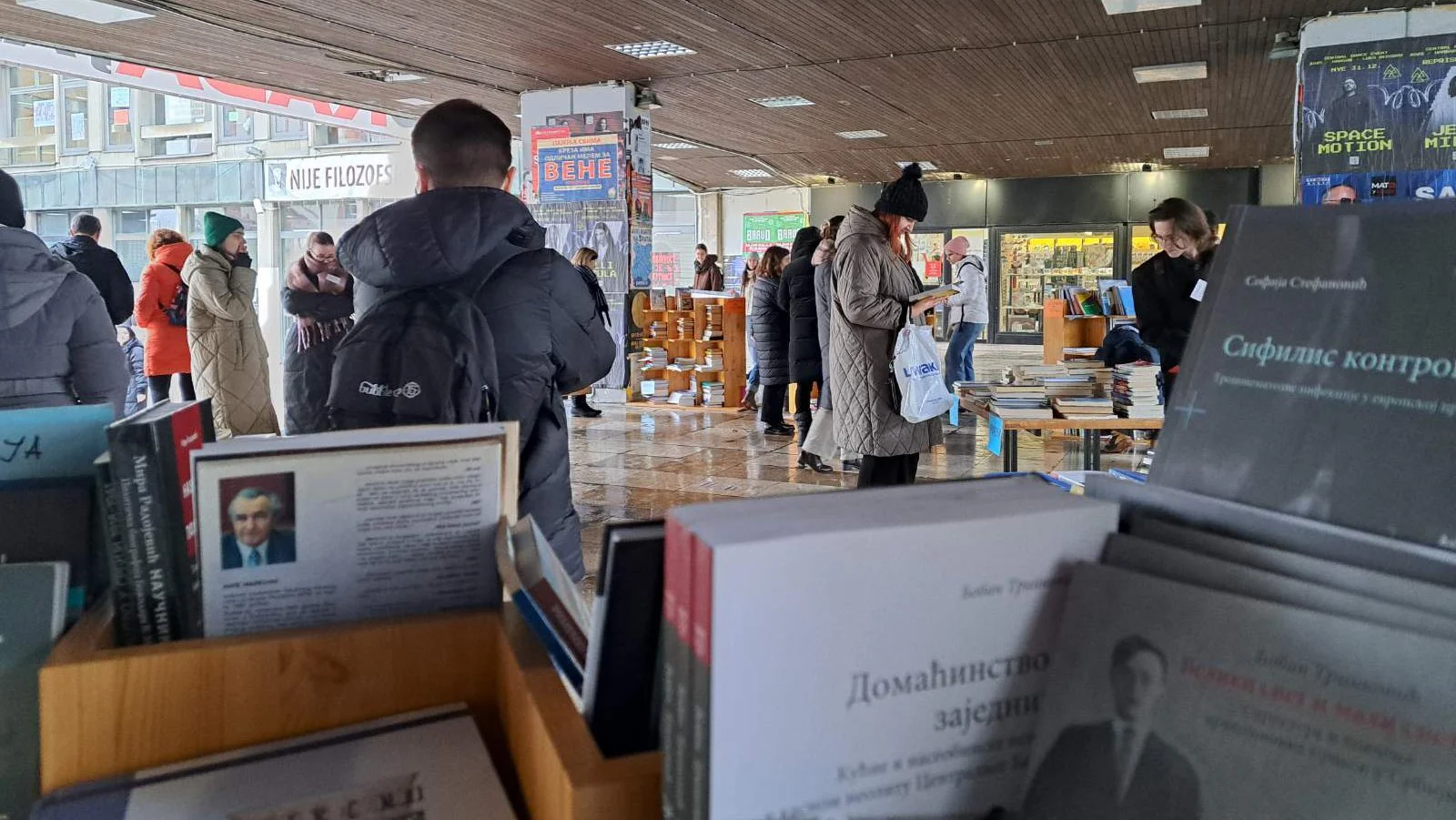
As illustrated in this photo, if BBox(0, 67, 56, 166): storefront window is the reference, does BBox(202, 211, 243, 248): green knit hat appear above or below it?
below

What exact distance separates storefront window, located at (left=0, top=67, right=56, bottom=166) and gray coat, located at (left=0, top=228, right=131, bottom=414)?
19277mm

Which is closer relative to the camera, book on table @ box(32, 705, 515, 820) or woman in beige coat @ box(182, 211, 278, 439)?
book on table @ box(32, 705, 515, 820)

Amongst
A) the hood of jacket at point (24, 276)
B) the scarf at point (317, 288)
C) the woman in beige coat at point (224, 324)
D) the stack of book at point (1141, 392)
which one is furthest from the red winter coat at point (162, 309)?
the stack of book at point (1141, 392)

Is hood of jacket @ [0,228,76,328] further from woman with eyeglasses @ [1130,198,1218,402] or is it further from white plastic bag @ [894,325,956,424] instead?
woman with eyeglasses @ [1130,198,1218,402]

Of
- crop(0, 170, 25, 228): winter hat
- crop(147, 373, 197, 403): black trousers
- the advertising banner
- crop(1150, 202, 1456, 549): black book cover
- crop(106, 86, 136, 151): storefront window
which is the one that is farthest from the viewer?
crop(106, 86, 136, 151): storefront window

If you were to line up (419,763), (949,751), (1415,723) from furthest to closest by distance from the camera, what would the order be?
(419,763) < (949,751) < (1415,723)

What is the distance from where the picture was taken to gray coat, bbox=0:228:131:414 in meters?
2.87

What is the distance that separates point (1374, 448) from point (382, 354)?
152 centimetres

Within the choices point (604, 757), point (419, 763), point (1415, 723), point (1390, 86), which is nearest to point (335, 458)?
point (419, 763)

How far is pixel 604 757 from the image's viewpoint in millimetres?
688

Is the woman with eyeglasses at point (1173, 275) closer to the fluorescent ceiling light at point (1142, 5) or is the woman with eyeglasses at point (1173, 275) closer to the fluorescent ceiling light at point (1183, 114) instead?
the fluorescent ceiling light at point (1142, 5)

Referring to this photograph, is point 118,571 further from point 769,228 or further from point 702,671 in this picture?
point 769,228

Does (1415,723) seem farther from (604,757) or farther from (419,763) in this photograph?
(419,763)

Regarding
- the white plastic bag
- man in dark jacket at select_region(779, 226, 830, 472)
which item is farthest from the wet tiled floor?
the white plastic bag
